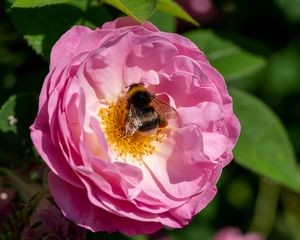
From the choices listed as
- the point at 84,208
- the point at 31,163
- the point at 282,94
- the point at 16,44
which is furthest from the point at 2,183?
the point at 282,94

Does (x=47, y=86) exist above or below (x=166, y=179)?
above

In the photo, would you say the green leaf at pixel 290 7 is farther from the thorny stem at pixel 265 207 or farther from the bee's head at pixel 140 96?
the bee's head at pixel 140 96

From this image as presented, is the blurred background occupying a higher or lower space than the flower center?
lower

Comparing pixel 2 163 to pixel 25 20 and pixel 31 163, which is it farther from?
pixel 25 20

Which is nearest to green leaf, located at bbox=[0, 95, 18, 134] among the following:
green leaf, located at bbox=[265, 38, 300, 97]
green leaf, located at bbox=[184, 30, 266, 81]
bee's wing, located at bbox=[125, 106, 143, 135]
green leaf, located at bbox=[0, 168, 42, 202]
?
green leaf, located at bbox=[0, 168, 42, 202]

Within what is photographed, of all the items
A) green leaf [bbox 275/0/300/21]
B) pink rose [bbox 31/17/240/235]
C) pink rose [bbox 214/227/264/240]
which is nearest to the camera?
pink rose [bbox 31/17/240/235]

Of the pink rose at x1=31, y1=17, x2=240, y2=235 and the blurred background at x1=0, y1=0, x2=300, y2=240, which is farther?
the blurred background at x1=0, y1=0, x2=300, y2=240

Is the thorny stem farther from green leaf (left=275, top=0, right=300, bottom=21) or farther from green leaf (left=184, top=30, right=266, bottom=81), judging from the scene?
green leaf (left=184, top=30, right=266, bottom=81)

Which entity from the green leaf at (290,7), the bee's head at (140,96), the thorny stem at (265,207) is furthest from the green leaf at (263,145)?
the thorny stem at (265,207)
